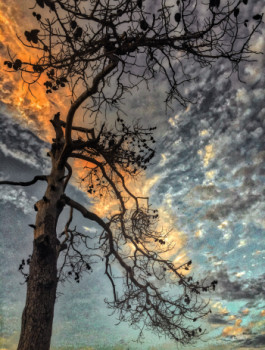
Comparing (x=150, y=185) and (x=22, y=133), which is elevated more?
(x=22, y=133)

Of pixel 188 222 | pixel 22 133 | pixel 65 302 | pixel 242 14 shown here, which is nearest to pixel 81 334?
pixel 65 302

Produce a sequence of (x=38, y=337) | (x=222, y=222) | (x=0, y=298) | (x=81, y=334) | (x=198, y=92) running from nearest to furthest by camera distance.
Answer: (x=38, y=337) < (x=198, y=92) < (x=222, y=222) < (x=0, y=298) < (x=81, y=334)

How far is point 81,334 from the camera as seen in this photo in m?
29.5

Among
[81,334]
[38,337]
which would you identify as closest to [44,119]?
[38,337]

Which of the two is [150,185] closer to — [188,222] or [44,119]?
[188,222]

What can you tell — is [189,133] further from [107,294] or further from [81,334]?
[81,334]

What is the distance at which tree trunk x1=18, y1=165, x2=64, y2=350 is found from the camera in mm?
Result: 3276

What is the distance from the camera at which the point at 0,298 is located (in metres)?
23.4

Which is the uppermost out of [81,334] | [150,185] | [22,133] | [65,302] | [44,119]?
[22,133]

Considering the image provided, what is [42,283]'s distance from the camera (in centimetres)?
363

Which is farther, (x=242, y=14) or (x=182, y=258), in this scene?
(x=182, y=258)

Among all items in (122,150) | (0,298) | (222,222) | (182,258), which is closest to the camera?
(122,150)

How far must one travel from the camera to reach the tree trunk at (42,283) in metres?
3.28

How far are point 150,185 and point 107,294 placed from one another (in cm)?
1592
